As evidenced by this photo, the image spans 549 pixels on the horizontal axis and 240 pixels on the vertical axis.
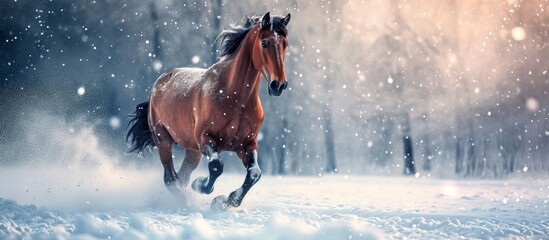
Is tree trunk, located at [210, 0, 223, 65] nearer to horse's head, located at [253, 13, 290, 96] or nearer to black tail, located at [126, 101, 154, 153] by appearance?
black tail, located at [126, 101, 154, 153]

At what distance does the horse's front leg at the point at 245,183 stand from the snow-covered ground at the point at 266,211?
0.12m

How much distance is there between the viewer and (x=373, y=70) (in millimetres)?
13148

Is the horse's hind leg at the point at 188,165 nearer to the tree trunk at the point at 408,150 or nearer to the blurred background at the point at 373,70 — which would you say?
the blurred background at the point at 373,70

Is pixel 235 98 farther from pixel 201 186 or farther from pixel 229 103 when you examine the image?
pixel 201 186

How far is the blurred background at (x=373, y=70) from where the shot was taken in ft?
41.3

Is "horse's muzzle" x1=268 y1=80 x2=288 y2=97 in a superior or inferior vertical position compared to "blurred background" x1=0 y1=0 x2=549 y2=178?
inferior

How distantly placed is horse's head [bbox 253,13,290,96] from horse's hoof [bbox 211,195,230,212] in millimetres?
1423

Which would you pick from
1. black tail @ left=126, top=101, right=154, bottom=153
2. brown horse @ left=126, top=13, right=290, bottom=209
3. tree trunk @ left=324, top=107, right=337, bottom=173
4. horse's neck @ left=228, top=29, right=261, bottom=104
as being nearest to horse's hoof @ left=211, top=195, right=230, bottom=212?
brown horse @ left=126, top=13, right=290, bottom=209

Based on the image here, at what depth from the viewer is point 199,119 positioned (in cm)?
599

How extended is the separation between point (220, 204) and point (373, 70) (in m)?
8.17

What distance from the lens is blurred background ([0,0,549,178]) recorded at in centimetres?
1260

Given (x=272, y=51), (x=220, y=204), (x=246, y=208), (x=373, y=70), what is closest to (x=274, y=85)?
(x=272, y=51)

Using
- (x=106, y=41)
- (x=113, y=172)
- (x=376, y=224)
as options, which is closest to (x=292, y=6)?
(x=106, y=41)

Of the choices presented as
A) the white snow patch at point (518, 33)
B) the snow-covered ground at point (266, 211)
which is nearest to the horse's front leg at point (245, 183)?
the snow-covered ground at point (266, 211)
